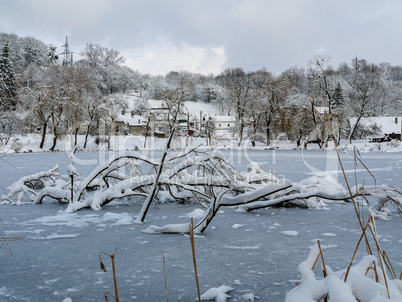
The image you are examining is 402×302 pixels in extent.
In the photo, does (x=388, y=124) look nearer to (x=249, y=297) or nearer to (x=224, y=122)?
(x=224, y=122)

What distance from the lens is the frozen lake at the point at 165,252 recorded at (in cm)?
217

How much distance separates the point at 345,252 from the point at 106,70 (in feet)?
265

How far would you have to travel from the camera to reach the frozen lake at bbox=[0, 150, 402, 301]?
2.17 m

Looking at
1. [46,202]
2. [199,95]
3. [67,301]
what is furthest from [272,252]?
[199,95]

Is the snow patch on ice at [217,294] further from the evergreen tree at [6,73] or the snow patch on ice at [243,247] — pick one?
the evergreen tree at [6,73]

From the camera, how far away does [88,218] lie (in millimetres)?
4578

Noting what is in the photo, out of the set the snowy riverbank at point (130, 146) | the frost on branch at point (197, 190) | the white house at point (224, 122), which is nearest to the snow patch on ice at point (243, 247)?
the frost on branch at point (197, 190)

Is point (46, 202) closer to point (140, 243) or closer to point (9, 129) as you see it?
point (140, 243)

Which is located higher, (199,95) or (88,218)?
(199,95)

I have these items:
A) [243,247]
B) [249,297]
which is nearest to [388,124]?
[243,247]


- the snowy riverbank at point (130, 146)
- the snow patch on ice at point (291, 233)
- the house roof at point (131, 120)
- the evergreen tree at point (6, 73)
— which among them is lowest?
the snow patch on ice at point (291, 233)

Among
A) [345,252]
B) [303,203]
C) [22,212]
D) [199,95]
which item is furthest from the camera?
[199,95]

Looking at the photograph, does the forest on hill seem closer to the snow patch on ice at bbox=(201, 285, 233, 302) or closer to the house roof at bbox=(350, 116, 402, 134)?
the house roof at bbox=(350, 116, 402, 134)

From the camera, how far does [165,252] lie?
117 inches
